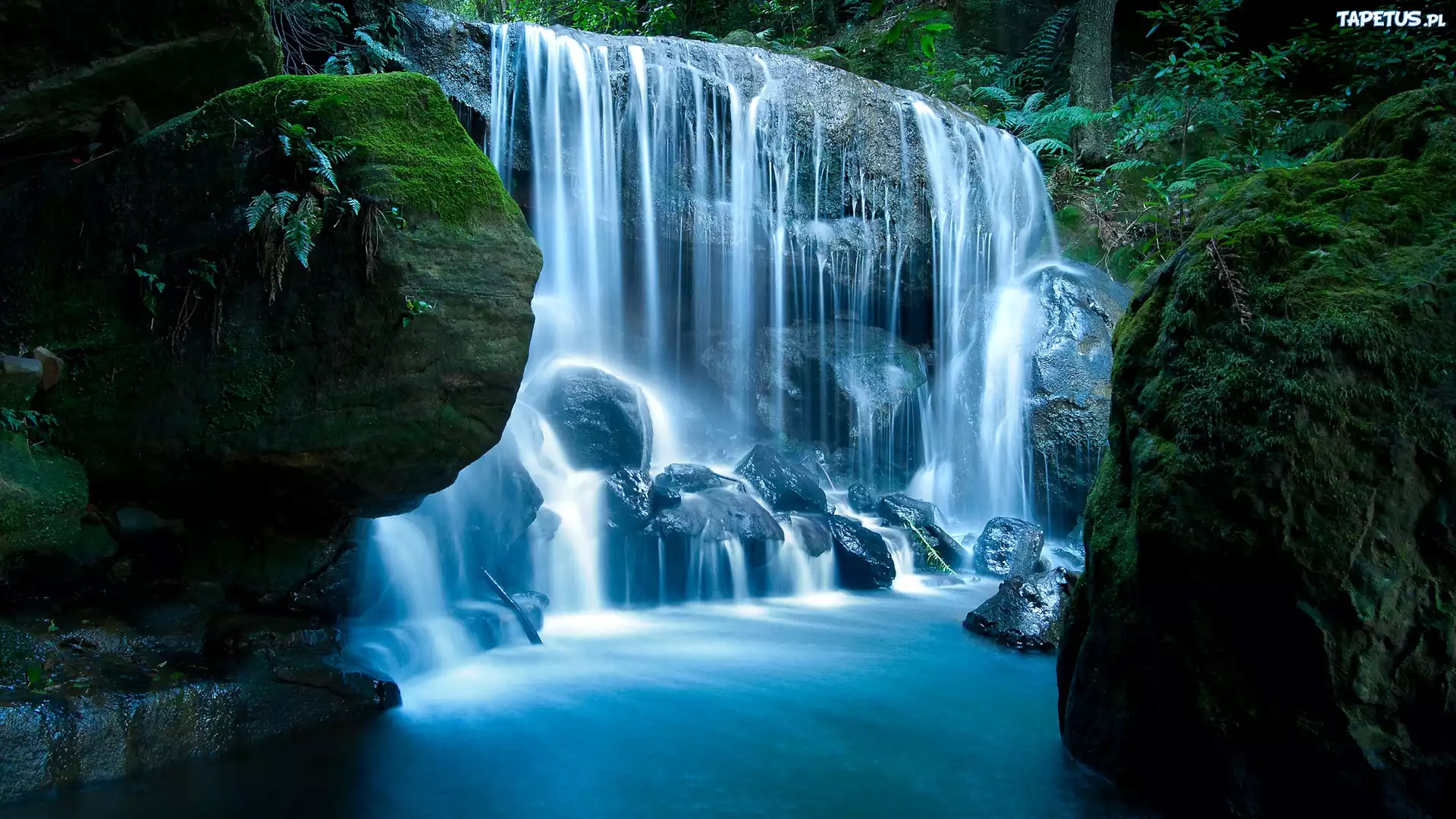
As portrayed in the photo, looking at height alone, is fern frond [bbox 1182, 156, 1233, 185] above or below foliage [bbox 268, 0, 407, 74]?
below

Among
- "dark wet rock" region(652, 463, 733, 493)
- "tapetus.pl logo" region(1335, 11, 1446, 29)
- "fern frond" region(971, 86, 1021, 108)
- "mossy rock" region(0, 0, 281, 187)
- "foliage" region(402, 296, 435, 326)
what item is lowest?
"dark wet rock" region(652, 463, 733, 493)

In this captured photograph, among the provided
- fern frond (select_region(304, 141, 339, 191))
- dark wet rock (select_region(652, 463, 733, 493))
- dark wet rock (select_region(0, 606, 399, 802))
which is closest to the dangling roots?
fern frond (select_region(304, 141, 339, 191))

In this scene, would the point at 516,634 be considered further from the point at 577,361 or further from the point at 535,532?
the point at 577,361

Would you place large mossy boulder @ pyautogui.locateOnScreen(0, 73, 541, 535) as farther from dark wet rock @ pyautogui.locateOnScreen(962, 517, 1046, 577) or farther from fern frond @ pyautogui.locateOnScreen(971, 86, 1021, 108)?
fern frond @ pyautogui.locateOnScreen(971, 86, 1021, 108)

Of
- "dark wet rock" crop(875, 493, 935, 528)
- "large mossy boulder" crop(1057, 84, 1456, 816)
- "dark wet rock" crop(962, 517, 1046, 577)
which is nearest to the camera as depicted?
"large mossy boulder" crop(1057, 84, 1456, 816)

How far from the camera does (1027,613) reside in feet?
23.1

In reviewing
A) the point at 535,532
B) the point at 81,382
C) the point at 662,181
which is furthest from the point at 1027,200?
the point at 81,382

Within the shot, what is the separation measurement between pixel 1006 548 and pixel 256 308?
8350 mm

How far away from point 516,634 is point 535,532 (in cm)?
153

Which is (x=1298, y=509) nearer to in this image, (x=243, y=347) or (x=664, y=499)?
(x=243, y=347)

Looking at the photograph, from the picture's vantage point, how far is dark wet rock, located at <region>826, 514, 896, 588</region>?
9289 mm

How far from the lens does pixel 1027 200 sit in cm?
1426

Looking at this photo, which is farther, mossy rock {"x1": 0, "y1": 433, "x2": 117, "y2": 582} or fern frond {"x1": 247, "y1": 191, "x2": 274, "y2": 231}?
fern frond {"x1": 247, "y1": 191, "x2": 274, "y2": 231}

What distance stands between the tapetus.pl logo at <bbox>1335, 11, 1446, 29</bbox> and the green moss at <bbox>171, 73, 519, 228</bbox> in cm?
1481
